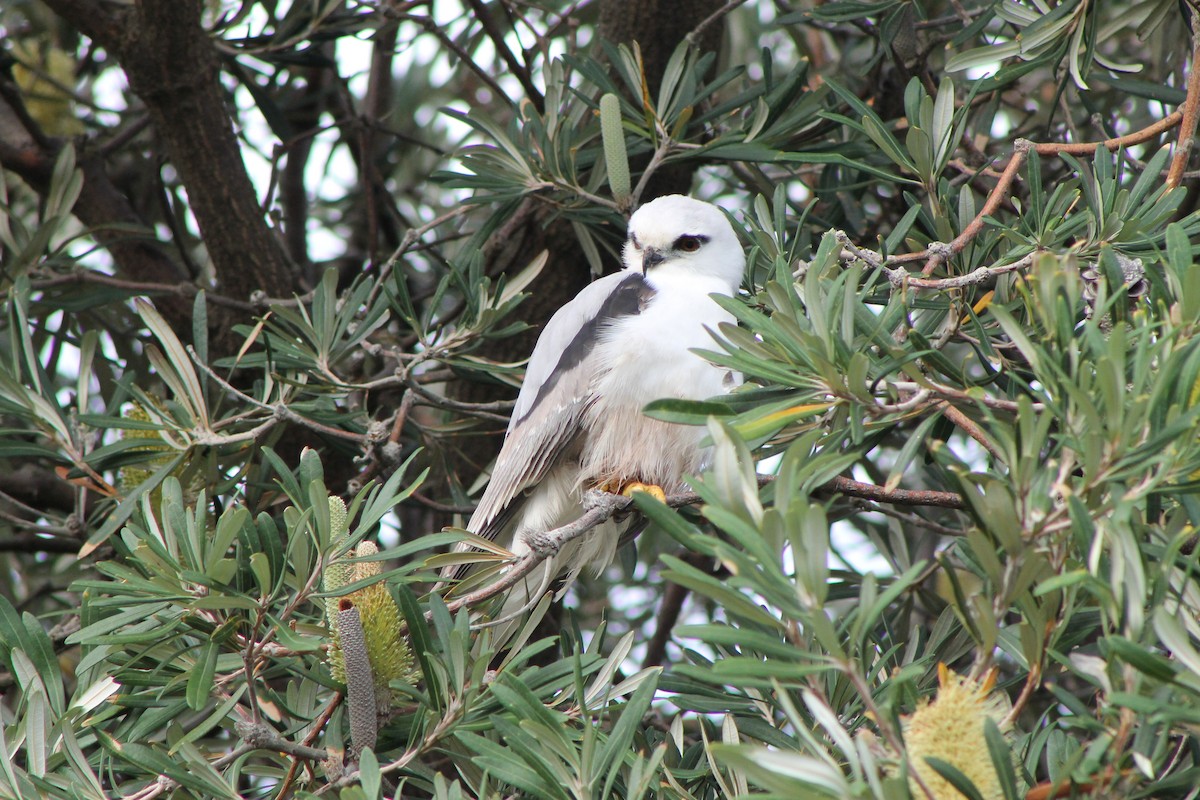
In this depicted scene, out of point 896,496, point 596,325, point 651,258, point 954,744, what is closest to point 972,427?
point 896,496

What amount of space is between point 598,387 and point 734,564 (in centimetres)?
170

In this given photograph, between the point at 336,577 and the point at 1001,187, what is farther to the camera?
the point at 1001,187

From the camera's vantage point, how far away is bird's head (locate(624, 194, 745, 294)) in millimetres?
3314

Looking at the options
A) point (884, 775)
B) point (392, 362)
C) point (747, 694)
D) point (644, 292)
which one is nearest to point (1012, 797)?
point (884, 775)

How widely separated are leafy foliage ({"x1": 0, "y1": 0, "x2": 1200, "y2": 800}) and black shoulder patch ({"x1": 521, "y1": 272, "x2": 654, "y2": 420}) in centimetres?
17

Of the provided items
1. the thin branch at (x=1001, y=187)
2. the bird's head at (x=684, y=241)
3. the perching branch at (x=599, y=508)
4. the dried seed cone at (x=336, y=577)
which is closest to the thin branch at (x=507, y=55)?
the bird's head at (x=684, y=241)

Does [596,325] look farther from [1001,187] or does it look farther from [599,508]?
[1001,187]

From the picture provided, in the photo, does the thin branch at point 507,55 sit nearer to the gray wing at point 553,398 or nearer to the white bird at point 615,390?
the white bird at point 615,390

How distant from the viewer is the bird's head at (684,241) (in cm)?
331

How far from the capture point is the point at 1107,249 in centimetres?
179

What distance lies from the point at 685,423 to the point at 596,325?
146cm

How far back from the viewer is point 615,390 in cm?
301

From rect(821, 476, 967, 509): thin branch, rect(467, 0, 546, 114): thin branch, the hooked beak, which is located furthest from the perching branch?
rect(467, 0, 546, 114): thin branch

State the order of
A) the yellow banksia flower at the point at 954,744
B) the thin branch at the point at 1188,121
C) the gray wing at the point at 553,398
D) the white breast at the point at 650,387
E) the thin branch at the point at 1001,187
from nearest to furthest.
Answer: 1. the yellow banksia flower at the point at 954,744
2. the thin branch at the point at 1001,187
3. the thin branch at the point at 1188,121
4. the white breast at the point at 650,387
5. the gray wing at the point at 553,398
